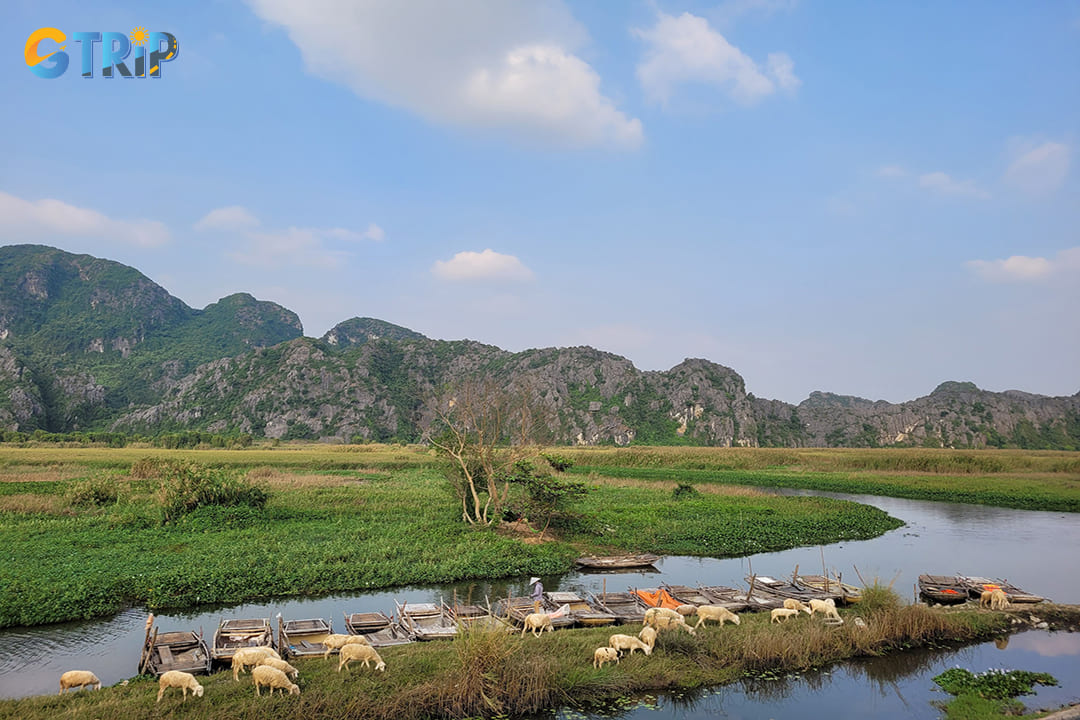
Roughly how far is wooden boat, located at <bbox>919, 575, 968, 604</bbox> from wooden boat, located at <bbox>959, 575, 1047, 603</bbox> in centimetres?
21

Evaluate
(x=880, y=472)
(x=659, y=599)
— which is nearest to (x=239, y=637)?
(x=659, y=599)

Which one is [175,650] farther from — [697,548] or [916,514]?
[916,514]

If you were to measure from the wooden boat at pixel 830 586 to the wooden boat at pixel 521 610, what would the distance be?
334 inches

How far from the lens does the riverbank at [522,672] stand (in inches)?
382

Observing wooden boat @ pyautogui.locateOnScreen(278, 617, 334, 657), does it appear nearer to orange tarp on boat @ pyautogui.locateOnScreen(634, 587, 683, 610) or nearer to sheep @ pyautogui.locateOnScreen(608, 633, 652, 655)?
sheep @ pyautogui.locateOnScreen(608, 633, 652, 655)

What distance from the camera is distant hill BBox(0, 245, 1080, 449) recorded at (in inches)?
5369

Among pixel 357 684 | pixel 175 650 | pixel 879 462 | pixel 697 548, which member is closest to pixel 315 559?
pixel 175 650

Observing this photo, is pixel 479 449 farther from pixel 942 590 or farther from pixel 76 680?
pixel 76 680

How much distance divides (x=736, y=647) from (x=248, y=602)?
13.4 meters

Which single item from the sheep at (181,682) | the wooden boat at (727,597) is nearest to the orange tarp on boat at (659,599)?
the wooden boat at (727,597)

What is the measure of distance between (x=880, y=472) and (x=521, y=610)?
178 feet

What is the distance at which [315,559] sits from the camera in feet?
67.3

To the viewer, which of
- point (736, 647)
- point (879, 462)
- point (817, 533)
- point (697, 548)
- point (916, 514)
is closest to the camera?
point (736, 647)

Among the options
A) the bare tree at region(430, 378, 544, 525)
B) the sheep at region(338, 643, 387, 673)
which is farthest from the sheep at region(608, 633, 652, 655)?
the bare tree at region(430, 378, 544, 525)
